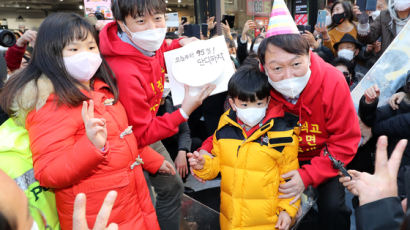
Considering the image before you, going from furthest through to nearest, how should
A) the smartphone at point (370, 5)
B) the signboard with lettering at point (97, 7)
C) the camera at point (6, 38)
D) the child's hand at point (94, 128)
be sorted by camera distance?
the smartphone at point (370, 5), the signboard with lettering at point (97, 7), the camera at point (6, 38), the child's hand at point (94, 128)

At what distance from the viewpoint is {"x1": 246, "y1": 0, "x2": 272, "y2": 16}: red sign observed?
30.2 ft

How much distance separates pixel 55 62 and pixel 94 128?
19.9 inches

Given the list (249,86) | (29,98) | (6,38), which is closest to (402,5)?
(249,86)

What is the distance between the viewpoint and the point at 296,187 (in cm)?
187

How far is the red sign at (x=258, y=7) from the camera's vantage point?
9.21 metres

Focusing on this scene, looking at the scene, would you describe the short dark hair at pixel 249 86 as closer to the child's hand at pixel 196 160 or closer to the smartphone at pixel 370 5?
the child's hand at pixel 196 160

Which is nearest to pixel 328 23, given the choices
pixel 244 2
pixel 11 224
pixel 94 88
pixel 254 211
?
pixel 254 211

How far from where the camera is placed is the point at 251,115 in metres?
1.91

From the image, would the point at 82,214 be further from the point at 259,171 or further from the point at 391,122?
the point at 391,122

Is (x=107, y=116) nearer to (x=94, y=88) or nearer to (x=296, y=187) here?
(x=94, y=88)

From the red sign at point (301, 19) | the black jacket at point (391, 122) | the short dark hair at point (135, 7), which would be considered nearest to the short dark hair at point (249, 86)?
the short dark hair at point (135, 7)

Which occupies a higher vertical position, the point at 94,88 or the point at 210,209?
the point at 94,88

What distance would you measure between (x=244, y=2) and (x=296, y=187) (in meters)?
8.62

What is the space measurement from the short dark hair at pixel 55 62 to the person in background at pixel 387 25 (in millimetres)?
3397
